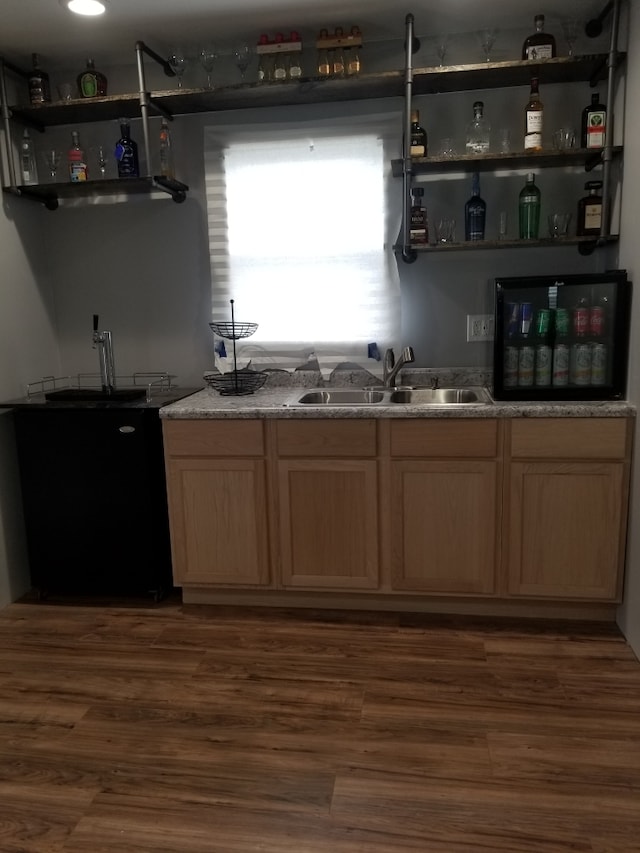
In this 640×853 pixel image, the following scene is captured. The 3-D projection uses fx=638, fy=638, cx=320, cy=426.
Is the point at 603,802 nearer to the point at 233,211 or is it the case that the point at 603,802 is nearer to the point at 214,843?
the point at 214,843

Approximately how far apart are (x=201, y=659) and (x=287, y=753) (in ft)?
2.02

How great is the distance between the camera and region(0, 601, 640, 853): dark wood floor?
1570 millimetres

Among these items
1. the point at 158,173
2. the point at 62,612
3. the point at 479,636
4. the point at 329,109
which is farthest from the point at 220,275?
the point at 479,636

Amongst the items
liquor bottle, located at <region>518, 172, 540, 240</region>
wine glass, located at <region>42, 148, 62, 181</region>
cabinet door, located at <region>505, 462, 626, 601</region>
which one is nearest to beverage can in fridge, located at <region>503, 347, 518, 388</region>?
cabinet door, located at <region>505, 462, 626, 601</region>

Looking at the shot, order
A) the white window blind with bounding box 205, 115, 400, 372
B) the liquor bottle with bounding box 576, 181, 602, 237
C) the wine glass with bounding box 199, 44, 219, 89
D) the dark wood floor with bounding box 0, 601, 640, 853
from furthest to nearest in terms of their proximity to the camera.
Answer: the white window blind with bounding box 205, 115, 400, 372, the wine glass with bounding box 199, 44, 219, 89, the liquor bottle with bounding box 576, 181, 602, 237, the dark wood floor with bounding box 0, 601, 640, 853

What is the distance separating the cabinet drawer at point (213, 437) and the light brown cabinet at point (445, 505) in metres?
0.56

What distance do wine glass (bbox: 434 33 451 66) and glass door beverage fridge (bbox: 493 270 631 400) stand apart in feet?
3.19

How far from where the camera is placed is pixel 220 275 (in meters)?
2.99

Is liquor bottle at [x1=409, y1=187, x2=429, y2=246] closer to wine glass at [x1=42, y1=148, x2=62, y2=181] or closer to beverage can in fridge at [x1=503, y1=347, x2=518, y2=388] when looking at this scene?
beverage can in fridge at [x1=503, y1=347, x2=518, y2=388]

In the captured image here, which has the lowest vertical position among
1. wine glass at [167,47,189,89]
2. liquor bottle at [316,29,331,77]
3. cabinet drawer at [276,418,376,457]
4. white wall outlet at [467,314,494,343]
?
cabinet drawer at [276,418,376,457]

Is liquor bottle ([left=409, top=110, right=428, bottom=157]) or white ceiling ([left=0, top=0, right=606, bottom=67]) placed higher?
white ceiling ([left=0, top=0, right=606, bottom=67])

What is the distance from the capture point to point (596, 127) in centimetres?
245

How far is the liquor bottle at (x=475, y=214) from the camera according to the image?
267 cm

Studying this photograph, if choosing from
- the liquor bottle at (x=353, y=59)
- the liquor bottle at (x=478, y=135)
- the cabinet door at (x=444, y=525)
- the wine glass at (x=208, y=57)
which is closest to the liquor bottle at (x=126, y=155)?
the wine glass at (x=208, y=57)
